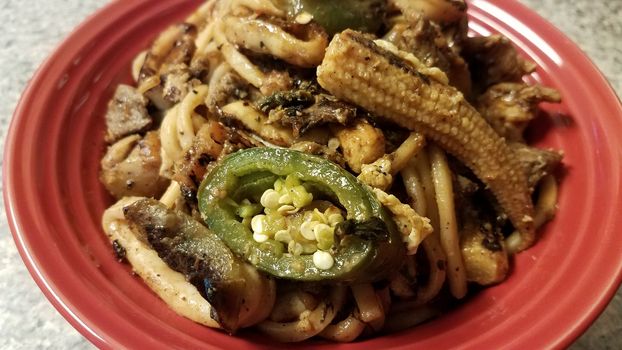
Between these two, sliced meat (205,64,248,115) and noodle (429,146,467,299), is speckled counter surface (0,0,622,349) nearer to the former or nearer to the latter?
noodle (429,146,467,299)

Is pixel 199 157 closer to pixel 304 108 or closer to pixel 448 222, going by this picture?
pixel 304 108

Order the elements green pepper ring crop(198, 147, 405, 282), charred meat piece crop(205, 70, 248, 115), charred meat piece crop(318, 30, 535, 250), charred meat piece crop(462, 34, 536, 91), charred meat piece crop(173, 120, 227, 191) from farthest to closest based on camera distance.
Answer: charred meat piece crop(462, 34, 536, 91)
charred meat piece crop(205, 70, 248, 115)
charred meat piece crop(173, 120, 227, 191)
charred meat piece crop(318, 30, 535, 250)
green pepper ring crop(198, 147, 405, 282)

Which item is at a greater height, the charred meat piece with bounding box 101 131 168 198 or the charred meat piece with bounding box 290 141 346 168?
the charred meat piece with bounding box 290 141 346 168

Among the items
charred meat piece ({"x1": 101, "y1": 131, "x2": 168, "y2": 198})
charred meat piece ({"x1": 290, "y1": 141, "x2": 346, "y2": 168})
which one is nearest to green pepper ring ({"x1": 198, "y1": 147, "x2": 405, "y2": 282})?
charred meat piece ({"x1": 290, "y1": 141, "x2": 346, "y2": 168})

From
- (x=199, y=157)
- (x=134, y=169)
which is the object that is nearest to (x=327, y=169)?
(x=199, y=157)

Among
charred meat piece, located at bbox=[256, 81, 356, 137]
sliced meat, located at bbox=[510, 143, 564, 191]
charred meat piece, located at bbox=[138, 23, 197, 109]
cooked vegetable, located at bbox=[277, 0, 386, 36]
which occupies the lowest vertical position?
sliced meat, located at bbox=[510, 143, 564, 191]

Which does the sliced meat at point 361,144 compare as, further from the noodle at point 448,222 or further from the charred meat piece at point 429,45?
the charred meat piece at point 429,45

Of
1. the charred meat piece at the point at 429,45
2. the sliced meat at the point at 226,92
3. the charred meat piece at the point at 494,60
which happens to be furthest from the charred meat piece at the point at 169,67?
the charred meat piece at the point at 494,60
